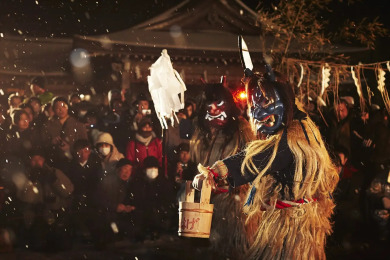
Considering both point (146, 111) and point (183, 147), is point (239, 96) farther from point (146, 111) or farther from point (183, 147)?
point (146, 111)

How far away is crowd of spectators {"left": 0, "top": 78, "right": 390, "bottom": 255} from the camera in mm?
7980

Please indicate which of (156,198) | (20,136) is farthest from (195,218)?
(20,136)

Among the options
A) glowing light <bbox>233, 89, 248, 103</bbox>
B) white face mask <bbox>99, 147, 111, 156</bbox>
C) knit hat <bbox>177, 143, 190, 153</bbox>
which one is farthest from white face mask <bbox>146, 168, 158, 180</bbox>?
glowing light <bbox>233, 89, 248, 103</bbox>

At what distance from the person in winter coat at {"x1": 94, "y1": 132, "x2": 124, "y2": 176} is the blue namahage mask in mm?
3622

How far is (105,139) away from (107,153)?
0.23 meters

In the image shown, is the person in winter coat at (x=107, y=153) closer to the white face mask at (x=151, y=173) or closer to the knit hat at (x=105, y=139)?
the knit hat at (x=105, y=139)

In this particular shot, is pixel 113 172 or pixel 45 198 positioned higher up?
pixel 113 172

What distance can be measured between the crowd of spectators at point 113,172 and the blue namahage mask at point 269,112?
2.63 m

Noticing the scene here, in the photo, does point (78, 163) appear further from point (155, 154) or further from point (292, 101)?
point (292, 101)

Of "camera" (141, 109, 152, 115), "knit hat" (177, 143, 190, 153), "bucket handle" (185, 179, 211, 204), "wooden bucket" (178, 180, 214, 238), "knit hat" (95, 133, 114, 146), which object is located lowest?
"wooden bucket" (178, 180, 214, 238)

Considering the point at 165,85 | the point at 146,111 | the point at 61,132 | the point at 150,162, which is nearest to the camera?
the point at 165,85

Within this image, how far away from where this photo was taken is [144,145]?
28.0 feet

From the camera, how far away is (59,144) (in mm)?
8633

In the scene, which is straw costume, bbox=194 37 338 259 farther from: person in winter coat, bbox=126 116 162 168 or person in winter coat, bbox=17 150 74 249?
person in winter coat, bbox=126 116 162 168
